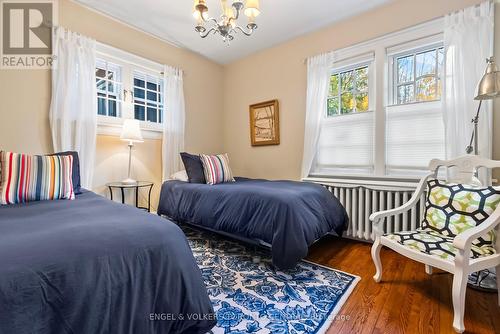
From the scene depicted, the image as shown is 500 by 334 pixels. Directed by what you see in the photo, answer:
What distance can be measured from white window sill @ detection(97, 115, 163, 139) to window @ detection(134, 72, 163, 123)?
11cm

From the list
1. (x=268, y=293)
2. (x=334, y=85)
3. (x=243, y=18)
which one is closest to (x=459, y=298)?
(x=268, y=293)

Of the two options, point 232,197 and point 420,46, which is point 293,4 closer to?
point 420,46

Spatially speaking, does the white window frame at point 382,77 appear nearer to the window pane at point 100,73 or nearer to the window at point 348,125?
the window at point 348,125

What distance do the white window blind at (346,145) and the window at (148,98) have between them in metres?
2.27

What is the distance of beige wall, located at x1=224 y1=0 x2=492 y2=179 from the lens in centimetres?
249

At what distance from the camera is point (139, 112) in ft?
10.2

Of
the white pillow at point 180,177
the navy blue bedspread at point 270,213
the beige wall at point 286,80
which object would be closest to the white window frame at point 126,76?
the white pillow at point 180,177

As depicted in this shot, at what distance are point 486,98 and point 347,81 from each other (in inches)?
57.7

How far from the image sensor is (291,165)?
3348mm

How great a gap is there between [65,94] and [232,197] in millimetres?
1973

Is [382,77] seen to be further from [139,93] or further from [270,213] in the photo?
[139,93]

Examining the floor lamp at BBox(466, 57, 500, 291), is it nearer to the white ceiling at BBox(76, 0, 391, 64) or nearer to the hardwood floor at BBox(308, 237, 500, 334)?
the hardwood floor at BBox(308, 237, 500, 334)

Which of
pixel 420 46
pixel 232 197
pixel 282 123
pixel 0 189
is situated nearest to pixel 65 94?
pixel 0 189

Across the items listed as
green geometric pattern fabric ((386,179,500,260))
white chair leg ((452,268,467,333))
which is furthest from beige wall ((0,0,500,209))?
white chair leg ((452,268,467,333))
